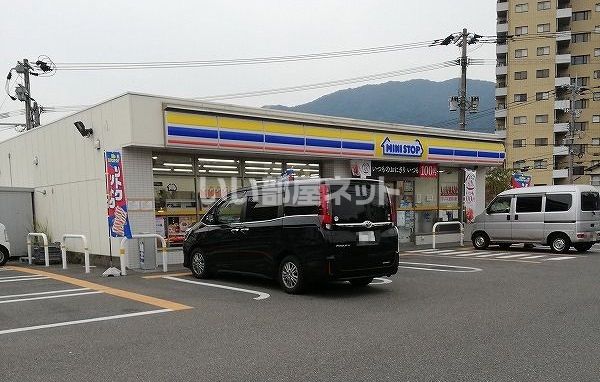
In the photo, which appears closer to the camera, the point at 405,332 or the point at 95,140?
the point at 405,332

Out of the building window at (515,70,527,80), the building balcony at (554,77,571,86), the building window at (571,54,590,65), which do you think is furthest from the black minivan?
the building window at (571,54,590,65)

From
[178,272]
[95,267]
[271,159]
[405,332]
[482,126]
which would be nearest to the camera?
[405,332]

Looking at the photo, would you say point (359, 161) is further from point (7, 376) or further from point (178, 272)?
point (7, 376)

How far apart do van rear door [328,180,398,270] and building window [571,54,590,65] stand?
58.8 m

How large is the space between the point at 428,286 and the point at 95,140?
9.30 m

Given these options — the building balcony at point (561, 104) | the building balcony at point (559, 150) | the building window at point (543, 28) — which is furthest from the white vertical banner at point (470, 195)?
the building window at point (543, 28)

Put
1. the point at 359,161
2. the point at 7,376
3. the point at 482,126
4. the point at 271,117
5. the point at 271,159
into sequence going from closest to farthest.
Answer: the point at 7,376
the point at 271,117
the point at 271,159
the point at 359,161
the point at 482,126

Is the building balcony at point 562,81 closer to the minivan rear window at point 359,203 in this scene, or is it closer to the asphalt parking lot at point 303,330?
the asphalt parking lot at point 303,330

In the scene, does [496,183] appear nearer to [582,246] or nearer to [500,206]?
[500,206]

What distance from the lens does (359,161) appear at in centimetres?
1647

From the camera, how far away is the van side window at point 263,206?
8461 mm

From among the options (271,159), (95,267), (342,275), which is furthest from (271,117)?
(342,275)

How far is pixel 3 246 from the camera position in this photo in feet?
46.0

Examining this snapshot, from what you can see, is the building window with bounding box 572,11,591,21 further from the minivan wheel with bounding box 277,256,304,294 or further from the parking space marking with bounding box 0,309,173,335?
the parking space marking with bounding box 0,309,173,335
